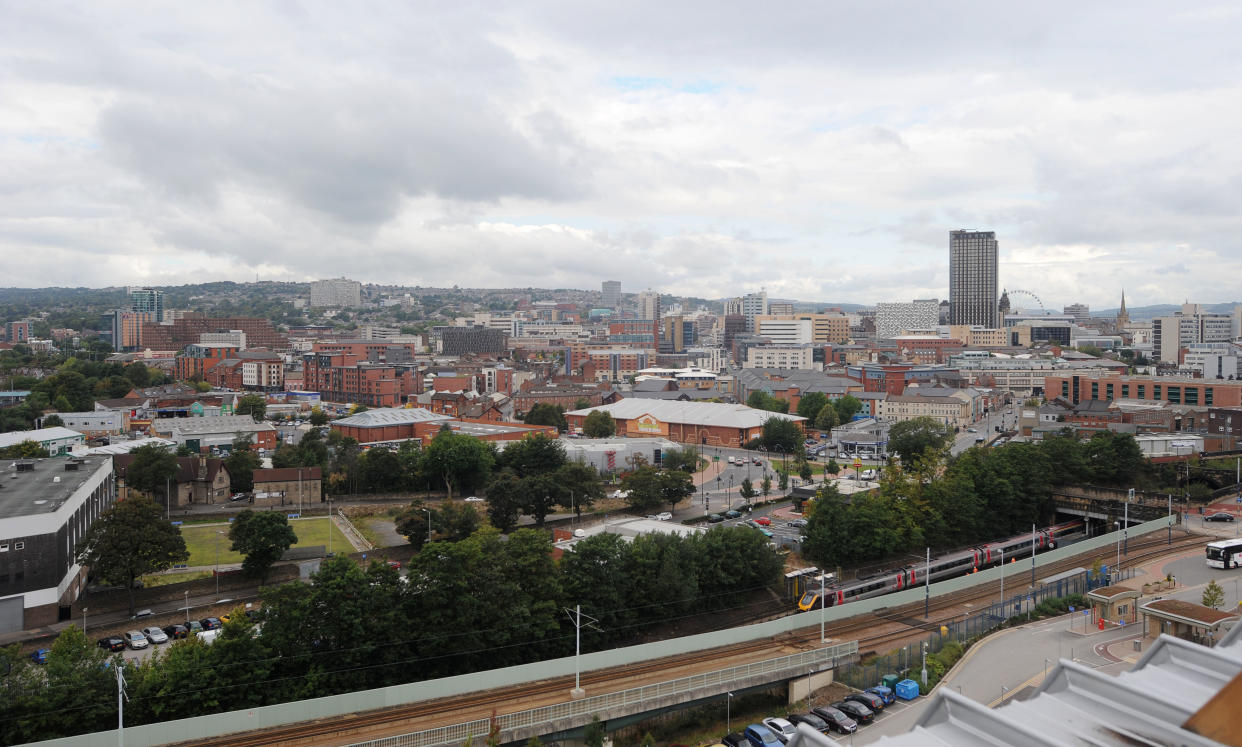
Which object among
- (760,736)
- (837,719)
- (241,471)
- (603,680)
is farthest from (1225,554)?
(241,471)

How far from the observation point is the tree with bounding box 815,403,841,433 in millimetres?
57250

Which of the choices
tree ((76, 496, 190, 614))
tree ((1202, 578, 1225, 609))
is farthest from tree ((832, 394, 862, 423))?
tree ((76, 496, 190, 614))

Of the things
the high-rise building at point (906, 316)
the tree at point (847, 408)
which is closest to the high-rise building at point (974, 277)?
the high-rise building at point (906, 316)

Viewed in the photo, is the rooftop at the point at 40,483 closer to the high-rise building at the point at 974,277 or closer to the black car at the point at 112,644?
the black car at the point at 112,644

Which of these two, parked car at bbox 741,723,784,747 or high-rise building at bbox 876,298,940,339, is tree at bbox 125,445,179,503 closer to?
parked car at bbox 741,723,784,747

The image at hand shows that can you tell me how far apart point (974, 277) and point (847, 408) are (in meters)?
90.2

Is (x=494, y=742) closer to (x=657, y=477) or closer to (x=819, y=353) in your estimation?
(x=657, y=477)

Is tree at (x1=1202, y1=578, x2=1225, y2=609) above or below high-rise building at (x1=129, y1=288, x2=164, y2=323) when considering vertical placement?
below

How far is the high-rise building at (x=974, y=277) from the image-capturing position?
138m

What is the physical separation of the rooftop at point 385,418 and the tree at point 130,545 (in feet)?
87.1

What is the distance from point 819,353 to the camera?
106 meters

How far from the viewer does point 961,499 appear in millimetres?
28469

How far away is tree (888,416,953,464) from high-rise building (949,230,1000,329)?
100683mm

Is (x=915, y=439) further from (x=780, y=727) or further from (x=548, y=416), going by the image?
(x=780, y=727)
